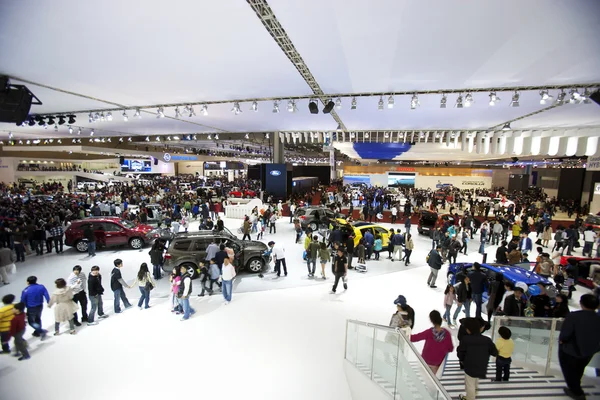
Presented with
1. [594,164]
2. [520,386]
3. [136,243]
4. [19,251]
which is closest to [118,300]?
[136,243]

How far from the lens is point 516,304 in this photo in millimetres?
4914

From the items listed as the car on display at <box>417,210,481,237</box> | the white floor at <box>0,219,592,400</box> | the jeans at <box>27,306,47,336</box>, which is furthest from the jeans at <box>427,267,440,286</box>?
the jeans at <box>27,306,47,336</box>

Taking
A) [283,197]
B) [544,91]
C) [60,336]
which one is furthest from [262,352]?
[283,197]

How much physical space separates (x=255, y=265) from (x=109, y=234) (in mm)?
6205

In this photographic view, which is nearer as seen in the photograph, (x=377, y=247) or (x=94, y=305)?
(x=94, y=305)

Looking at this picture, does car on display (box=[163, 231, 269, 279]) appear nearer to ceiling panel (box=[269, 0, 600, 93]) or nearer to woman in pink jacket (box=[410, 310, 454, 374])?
ceiling panel (box=[269, 0, 600, 93])

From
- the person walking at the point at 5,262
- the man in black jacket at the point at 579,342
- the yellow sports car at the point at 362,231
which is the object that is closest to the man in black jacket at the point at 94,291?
the person walking at the point at 5,262

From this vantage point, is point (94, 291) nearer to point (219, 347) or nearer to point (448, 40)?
point (219, 347)

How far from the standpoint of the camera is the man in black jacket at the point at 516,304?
193 inches

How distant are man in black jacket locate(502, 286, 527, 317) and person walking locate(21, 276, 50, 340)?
331 inches

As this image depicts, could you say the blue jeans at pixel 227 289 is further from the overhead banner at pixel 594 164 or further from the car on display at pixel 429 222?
the overhead banner at pixel 594 164

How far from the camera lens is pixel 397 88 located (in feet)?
24.8

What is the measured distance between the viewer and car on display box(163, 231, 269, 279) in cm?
800

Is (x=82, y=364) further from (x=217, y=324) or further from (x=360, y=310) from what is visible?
(x=360, y=310)
